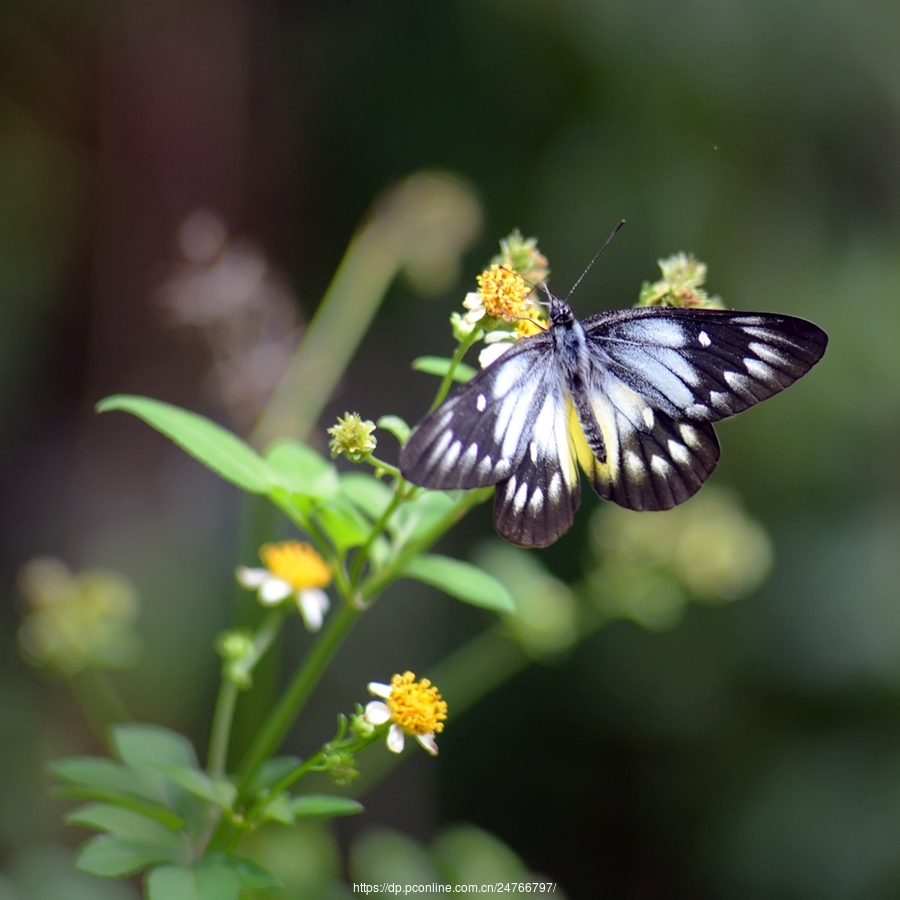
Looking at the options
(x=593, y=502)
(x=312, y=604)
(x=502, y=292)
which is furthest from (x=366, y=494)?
(x=593, y=502)

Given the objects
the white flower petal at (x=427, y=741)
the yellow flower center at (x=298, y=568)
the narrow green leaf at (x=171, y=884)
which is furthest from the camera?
the yellow flower center at (x=298, y=568)

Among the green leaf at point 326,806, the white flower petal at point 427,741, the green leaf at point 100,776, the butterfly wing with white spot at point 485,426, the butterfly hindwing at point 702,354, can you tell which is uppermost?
the butterfly hindwing at point 702,354

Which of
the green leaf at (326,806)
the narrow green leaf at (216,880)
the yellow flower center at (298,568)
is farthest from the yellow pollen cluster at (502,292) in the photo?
the narrow green leaf at (216,880)

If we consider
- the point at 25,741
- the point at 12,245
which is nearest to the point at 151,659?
the point at 25,741

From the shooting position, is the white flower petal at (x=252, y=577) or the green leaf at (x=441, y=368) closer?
the green leaf at (x=441, y=368)

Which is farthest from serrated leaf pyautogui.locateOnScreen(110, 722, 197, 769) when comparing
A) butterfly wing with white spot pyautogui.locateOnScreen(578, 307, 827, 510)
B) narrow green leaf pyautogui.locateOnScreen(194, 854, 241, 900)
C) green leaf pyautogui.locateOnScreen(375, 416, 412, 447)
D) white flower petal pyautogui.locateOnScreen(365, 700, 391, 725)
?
butterfly wing with white spot pyautogui.locateOnScreen(578, 307, 827, 510)

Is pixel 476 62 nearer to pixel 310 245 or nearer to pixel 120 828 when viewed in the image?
pixel 310 245

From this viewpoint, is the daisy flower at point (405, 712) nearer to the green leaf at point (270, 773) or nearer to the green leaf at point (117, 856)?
the green leaf at point (270, 773)
